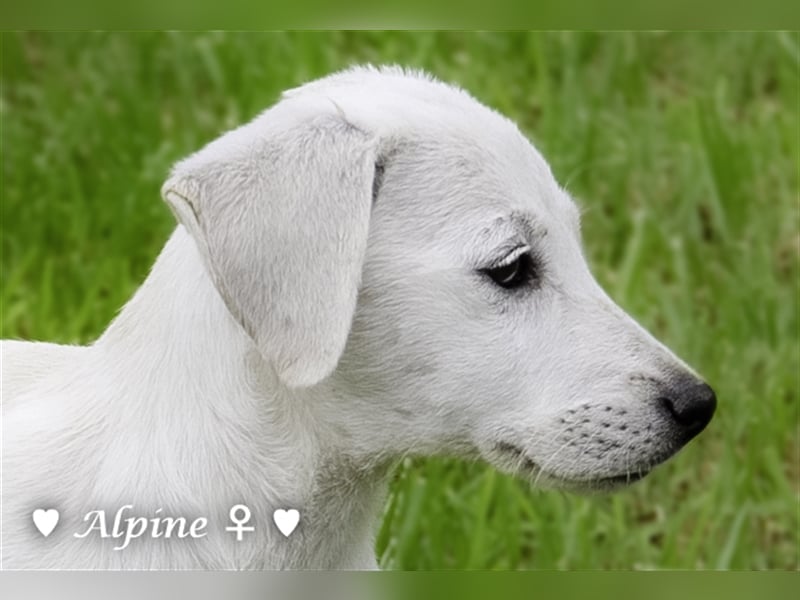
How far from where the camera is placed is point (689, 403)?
2.67 m

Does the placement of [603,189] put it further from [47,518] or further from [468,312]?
[47,518]

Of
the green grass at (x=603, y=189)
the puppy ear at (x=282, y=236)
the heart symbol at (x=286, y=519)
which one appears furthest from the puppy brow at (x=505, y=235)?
the green grass at (x=603, y=189)

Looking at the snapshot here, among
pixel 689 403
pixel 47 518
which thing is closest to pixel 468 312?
pixel 689 403

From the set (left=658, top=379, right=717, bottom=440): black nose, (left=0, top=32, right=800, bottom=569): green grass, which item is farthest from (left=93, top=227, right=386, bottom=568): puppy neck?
(left=0, top=32, right=800, bottom=569): green grass

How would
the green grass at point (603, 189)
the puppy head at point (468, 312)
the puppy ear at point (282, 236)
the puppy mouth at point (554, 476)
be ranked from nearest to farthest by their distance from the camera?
1. the puppy ear at point (282, 236)
2. the puppy head at point (468, 312)
3. the puppy mouth at point (554, 476)
4. the green grass at point (603, 189)

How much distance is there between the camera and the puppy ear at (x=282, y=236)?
2475mm

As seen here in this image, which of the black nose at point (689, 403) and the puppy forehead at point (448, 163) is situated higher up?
the puppy forehead at point (448, 163)

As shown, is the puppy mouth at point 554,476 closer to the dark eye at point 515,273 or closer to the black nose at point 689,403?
the black nose at point 689,403

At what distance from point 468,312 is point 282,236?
0.35 meters

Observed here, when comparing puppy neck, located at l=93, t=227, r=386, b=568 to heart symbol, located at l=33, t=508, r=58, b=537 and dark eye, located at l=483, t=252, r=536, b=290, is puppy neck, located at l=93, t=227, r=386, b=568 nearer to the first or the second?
heart symbol, located at l=33, t=508, r=58, b=537

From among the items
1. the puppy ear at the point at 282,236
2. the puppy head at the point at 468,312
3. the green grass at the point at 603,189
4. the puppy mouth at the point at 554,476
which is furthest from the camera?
the green grass at the point at 603,189

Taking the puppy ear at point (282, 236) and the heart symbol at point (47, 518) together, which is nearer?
the puppy ear at point (282, 236)

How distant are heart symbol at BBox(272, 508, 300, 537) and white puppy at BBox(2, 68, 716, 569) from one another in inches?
0.6

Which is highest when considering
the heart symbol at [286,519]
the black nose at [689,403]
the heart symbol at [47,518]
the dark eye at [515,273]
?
the dark eye at [515,273]
